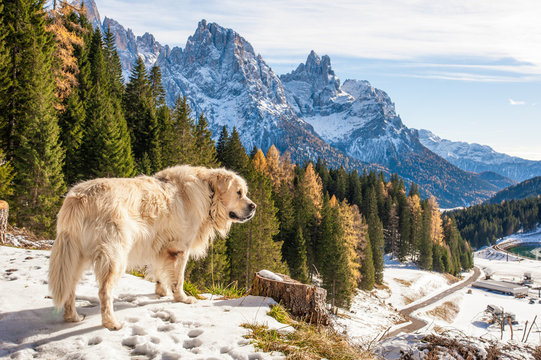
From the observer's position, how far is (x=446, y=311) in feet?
167

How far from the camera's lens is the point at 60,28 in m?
23.7

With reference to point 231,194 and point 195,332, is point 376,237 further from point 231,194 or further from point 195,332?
point 195,332

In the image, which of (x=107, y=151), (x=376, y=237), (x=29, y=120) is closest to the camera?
(x=29, y=120)

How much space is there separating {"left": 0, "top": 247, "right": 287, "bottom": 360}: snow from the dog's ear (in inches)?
76.0

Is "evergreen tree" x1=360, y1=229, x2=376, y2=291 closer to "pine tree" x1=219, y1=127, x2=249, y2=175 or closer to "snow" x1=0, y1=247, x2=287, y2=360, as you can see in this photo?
"pine tree" x1=219, y1=127, x2=249, y2=175

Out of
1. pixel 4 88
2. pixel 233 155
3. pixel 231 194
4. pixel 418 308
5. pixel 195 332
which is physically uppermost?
pixel 4 88

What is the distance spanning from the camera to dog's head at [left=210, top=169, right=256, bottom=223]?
5.97 metres

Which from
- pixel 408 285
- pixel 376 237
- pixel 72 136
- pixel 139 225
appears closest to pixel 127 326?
pixel 139 225

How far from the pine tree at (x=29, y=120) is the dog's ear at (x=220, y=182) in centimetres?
2206

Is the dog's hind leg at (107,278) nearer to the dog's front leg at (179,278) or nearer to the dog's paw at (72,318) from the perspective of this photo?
the dog's paw at (72,318)

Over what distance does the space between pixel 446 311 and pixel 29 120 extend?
56973 millimetres

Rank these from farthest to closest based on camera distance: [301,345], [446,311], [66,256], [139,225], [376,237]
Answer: [376,237]
[446,311]
[139,225]
[301,345]
[66,256]

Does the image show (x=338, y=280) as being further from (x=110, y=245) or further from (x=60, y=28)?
(x=110, y=245)

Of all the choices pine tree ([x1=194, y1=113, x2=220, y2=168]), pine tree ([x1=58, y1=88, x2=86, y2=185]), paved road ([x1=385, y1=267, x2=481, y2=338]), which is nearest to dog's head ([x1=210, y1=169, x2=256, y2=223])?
paved road ([x1=385, y1=267, x2=481, y2=338])
